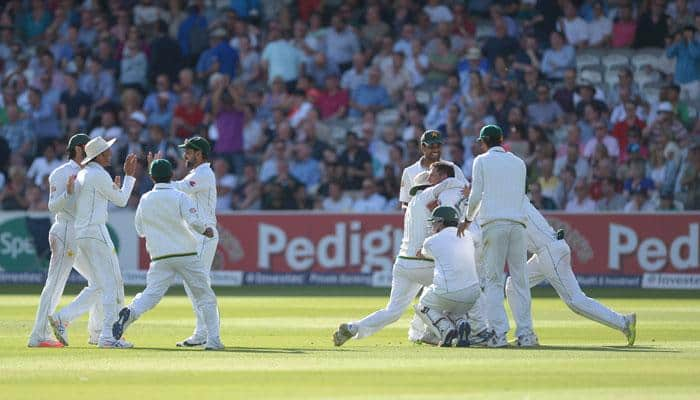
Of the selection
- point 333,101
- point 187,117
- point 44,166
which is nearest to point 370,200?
point 333,101

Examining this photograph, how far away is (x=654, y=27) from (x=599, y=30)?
36.6 inches

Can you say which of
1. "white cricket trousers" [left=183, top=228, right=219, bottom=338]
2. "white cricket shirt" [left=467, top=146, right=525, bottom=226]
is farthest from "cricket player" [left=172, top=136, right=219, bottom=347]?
"white cricket shirt" [left=467, top=146, right=525, bottom=226]

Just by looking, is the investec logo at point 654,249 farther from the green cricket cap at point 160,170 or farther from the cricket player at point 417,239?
the green cricket cap at point 160,170

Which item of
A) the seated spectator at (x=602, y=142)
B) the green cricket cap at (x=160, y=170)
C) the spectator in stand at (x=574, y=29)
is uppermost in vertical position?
the spectator in stand at (x=574, y=29)

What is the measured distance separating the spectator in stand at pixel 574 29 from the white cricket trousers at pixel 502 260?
1333cm

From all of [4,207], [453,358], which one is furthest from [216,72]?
[453,358]

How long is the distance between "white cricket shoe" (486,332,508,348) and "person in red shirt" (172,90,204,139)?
13.9 metres

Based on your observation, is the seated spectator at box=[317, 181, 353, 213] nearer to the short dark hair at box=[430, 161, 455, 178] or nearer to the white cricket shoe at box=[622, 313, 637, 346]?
the short dark hair at box=[430, 161, 455, 178]

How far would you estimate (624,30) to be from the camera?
2558 centimetres

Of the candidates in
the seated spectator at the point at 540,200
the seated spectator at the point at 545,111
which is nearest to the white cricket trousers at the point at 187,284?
the seated spectator at the point at 540,200

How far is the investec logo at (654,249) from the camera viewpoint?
22.3 metres

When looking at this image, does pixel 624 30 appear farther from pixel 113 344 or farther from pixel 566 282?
pixel 113 344

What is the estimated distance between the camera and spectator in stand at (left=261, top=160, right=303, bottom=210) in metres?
24.1

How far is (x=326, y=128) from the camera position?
1009 inches
